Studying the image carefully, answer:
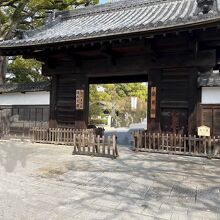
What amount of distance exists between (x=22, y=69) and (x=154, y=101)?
59.4 feet

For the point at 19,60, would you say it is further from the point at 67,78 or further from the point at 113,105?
the point at 113,105

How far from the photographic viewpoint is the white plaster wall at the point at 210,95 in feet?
31.9

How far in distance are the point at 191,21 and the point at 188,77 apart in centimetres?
259

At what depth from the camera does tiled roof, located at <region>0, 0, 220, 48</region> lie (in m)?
8.91

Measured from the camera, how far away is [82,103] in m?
12.2

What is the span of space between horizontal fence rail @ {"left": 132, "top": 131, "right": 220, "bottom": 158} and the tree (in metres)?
14.0

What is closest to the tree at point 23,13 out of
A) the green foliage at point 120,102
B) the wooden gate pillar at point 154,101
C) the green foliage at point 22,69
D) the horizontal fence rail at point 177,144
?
the green foliage at point 22,69

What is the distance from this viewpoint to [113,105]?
135 ft

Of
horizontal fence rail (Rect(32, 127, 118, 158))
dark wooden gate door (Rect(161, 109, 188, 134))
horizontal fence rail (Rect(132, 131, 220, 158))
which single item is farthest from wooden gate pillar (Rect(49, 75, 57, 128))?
dark wooden gate door (Rect(161, 109, 188, 134))

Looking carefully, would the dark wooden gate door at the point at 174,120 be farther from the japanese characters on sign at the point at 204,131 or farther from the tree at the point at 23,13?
the tree at the point at 23,13

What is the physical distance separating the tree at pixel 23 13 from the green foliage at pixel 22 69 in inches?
130

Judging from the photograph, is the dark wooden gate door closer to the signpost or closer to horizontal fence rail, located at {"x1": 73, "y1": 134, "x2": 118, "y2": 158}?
the signpost

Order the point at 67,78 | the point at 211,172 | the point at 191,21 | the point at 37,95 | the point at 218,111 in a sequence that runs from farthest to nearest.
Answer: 1. the point at 37,95
2. the point at 67,78
3. the point at 218,111
4. the point at 191,21
5. the point at 211,172

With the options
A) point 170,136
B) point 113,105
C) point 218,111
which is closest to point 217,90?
point 218,111
